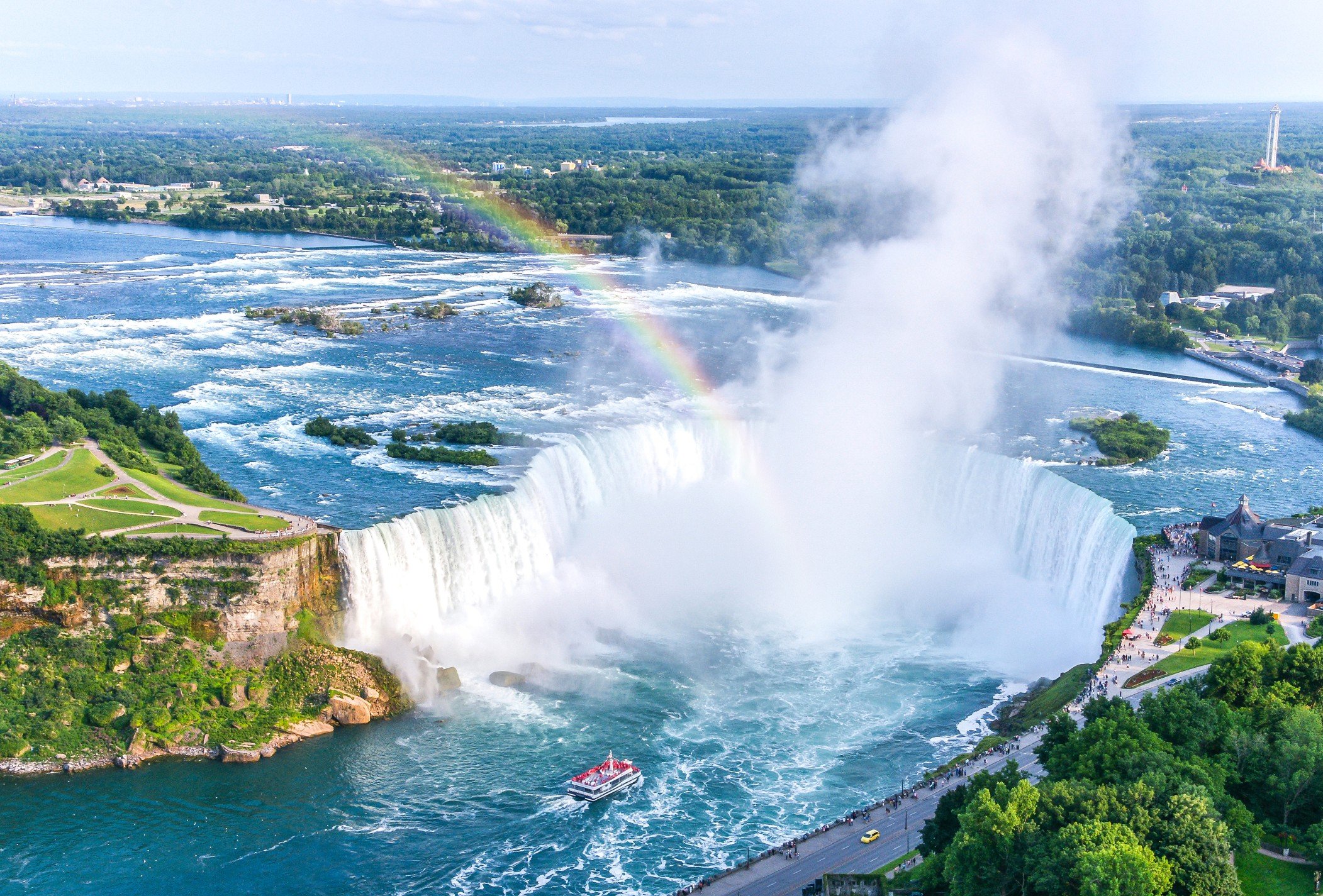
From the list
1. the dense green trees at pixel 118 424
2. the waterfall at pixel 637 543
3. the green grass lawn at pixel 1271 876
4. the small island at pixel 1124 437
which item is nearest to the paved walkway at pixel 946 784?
the waterfall at pixel 637 543

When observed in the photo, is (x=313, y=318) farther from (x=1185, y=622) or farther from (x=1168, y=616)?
(x=1185, y=622)

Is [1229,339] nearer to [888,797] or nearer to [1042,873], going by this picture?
[888,797]

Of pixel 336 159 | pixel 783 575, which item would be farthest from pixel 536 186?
pixel 783 575

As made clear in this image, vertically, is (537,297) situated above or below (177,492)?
above

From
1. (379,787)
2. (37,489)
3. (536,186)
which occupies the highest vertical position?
(536,186)

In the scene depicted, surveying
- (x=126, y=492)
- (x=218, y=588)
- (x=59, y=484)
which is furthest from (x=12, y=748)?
(x=59, y=484)
